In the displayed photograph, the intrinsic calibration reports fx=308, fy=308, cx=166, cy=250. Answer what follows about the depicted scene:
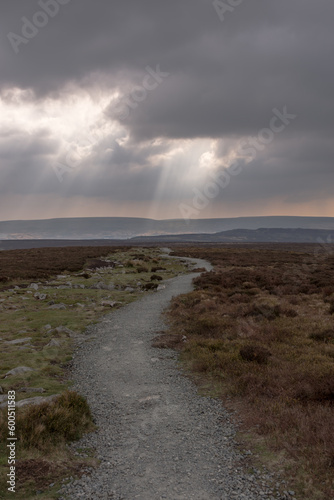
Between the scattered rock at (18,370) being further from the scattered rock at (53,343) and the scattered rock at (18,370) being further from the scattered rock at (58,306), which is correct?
the scattered rock at (58,306)

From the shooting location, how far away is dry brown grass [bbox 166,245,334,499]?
5.76 meters

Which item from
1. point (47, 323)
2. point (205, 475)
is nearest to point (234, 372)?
point (205, 475)

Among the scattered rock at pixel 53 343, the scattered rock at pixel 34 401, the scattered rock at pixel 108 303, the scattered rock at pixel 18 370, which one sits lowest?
the scattered rock at pixel 108 303

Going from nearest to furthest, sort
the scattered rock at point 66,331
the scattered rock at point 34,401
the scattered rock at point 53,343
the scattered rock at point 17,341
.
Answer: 1. the scattered rock at point 34,401
2. the scattered rock at point 53,343
3. the scattered rock at point 17,341
4. the scattered rock at point 66,331

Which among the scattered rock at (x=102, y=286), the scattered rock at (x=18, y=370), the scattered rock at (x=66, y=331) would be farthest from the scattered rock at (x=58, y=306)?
the scattered rock at (x=18, y=370)

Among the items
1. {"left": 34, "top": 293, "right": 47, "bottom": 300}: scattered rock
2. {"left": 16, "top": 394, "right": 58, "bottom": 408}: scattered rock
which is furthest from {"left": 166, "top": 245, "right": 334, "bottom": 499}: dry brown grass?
{"left": 34, "top": 293, "right": 47, "bottom": 300}: scattered rock

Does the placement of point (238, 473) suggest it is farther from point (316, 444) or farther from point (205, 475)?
point (316, 444)

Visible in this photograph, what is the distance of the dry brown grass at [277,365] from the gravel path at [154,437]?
736 millimetres

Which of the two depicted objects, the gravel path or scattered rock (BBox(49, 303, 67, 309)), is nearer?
the gravel path

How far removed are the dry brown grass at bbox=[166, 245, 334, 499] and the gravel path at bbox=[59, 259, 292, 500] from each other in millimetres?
736

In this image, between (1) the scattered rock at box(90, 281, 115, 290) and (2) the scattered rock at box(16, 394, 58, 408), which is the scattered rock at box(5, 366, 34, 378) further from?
(1) the scattered rock at box(90, 281, 115, 290)

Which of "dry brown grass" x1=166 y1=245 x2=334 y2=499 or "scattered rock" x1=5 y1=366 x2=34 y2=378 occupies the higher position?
"dry brown grass" x1=166 y1=245 x2=334 y2=499

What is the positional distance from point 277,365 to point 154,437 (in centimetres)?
509

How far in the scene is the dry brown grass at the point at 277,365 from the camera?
5758mm
